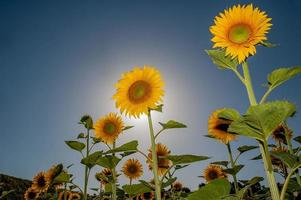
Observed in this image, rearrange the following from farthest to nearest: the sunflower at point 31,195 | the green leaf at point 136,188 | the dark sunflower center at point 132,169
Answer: the sunflower at point 31,195
the dark sunflower center at point 132,169
the green leaf at point 136,188

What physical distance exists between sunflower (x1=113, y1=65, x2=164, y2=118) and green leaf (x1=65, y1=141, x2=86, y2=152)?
5.00 feet

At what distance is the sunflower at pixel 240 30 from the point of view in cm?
274

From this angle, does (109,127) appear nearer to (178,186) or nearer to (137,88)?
(137,88)

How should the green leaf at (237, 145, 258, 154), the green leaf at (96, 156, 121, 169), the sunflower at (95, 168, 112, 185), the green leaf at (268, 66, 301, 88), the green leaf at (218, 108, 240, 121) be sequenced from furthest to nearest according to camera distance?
the sunflower at (95, 168, 112, 185)
the green leaf at (237, 145, 258, 154)
the green leaf at (96, 156, 121, 169)
the green leaf at (268, 66, 301, 88)
the green leaf at (218, 108, 240, 121)

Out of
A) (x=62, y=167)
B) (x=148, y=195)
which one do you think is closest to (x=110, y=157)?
(x=62, y=167)

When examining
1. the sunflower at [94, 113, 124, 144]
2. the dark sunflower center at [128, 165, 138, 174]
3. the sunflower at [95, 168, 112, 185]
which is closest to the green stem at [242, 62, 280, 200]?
the sunflower at [95, 168, 112, 185]

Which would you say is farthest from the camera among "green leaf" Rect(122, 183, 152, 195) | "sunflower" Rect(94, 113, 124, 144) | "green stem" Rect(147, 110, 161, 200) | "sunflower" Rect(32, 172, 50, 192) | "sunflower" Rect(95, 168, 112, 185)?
"sunflower" Rect(32, 172, 50, 192)

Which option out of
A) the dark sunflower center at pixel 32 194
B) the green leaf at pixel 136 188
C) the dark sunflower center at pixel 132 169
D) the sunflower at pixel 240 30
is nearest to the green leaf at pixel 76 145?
the green leaf at pixel 136 188

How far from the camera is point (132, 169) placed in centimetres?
807

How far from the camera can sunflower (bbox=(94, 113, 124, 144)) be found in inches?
235

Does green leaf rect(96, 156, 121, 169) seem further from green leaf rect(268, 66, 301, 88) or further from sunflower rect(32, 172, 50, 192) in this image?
sunflower rect(32, 172, 50, 192)

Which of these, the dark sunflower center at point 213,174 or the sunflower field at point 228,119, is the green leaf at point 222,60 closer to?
the sunflower field at point 228,119

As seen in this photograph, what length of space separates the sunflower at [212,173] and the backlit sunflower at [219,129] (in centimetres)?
323

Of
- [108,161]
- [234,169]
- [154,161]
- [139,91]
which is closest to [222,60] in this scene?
[154,161]
